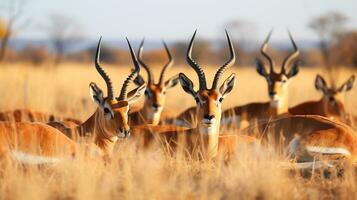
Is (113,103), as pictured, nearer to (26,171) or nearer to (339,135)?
(26,171)

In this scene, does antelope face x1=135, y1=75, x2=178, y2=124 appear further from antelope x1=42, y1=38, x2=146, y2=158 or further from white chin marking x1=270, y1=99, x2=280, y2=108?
antelope x1=42, y1=38, x2=146, y2=158

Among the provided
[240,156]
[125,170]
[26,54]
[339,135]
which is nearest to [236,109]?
[339,135]

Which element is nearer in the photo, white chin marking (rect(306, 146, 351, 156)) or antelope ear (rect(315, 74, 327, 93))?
white chin marking (rect(306, 146, 351, 156))

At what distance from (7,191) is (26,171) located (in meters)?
0.63

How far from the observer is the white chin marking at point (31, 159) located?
6.53 metres

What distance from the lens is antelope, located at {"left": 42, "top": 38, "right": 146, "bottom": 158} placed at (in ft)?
26.2

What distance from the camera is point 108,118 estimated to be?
26.9 feet

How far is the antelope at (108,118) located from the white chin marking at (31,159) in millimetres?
1220

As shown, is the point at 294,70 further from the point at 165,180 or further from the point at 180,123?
the point at 165,180

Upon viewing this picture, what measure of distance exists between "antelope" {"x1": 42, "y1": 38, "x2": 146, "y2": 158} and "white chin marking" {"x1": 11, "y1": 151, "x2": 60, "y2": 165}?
1.22 metres

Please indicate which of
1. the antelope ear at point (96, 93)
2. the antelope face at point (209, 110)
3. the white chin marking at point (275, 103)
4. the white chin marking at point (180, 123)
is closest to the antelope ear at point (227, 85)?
the antelope face at point (209, 110)

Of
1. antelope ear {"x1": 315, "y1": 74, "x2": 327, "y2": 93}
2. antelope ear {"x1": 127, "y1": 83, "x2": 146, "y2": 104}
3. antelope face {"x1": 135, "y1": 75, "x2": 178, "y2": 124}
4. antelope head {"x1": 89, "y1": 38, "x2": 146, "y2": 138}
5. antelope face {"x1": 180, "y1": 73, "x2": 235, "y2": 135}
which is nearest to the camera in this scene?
antelope face {"x1": 180, "y1": 73, "x2": 235, "y2": 135}

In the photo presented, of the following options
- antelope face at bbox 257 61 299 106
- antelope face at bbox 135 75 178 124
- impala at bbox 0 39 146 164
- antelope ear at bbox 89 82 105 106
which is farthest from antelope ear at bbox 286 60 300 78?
antelope ear at bbox 89 82 105 106

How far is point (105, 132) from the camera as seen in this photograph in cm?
834
